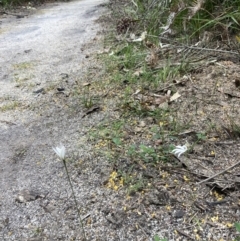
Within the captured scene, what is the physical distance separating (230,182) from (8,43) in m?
2.78

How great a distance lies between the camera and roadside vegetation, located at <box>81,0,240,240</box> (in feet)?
3.29

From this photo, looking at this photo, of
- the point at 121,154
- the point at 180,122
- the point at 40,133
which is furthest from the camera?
the point at 40,133

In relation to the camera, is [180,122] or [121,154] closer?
[121,154]

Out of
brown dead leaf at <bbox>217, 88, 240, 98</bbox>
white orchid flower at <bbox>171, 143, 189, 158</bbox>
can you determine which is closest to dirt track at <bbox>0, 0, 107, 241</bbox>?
white orchid flower at <bbox>171, 143, 189, 158</bbox>

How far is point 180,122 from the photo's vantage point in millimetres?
1395

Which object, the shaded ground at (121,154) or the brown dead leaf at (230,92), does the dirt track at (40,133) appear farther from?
the brown dead leaf at (230,92)

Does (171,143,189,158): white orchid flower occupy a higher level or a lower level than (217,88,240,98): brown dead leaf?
higher

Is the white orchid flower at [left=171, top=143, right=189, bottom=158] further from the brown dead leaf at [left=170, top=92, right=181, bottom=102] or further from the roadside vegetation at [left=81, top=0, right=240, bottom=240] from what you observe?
the brown dead leaf at [left=170, top=92, right=181, bottom=102]

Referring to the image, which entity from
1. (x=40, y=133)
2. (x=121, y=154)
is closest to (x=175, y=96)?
(x=121, y=154)

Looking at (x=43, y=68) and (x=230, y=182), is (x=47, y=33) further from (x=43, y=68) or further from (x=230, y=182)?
(x=230, y=182)

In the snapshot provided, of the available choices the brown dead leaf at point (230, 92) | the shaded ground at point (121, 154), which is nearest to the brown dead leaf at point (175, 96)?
the shaded ground at point (121, 154)

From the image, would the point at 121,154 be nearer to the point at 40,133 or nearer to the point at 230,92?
the point at 40,133

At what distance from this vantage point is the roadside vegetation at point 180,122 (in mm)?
1002

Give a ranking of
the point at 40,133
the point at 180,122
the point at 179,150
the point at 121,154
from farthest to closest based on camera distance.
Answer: the point at 40,133
the point at 180,122
the point at 121,154
the point at 179,150
